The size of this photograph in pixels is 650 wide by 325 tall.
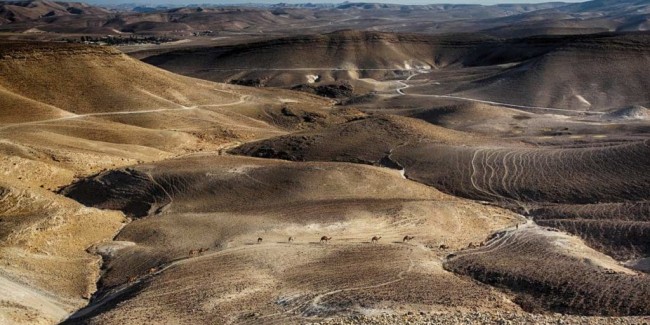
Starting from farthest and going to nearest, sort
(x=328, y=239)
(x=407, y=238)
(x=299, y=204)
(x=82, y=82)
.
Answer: (x=82, y=82), (x=299, y=204), (x=407, y=238), (x=328, y=239)

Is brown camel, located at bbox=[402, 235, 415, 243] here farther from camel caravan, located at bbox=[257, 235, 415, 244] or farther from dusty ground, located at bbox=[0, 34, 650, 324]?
dusty ground, located at bbox=[0, 34, 650, 324]

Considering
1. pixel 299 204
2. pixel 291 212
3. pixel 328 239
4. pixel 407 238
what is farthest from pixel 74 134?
pixel 407 238

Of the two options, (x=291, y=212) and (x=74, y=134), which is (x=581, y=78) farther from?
(x=291, y=212)

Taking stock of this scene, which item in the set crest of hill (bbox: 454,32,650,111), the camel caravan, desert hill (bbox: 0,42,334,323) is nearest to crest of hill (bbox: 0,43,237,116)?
desert hill (bbox: 0,42,334,323)

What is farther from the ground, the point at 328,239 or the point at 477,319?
the point at 477,319

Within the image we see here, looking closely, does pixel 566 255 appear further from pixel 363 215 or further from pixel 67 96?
pixel 67 96

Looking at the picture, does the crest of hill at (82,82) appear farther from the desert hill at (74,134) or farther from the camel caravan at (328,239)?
the camel caravan at (328,239)

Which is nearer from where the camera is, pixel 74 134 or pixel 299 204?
pixel 299 204

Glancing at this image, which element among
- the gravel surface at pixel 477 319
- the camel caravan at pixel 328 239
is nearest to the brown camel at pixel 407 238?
the camel caravan at pixel 328 239

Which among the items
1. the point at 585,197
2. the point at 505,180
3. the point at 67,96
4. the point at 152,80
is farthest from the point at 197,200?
the point at 152,80

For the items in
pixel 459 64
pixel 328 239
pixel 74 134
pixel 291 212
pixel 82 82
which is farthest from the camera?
pixel 459 64

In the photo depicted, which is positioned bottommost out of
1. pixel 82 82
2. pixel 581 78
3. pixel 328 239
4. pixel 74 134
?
pixel 74 134
